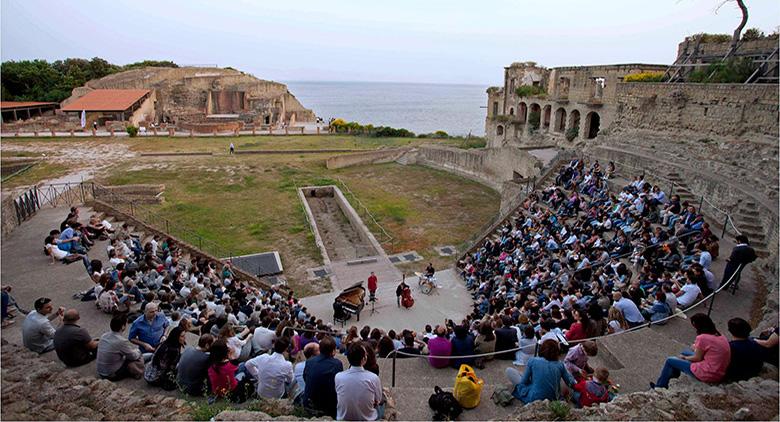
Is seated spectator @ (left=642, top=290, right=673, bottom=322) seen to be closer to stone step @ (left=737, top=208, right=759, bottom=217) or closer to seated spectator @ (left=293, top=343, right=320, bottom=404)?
stone step @ (left=737, top=208, right=759, bottom=217)

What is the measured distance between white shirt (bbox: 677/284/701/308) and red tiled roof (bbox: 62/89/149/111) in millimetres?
50908

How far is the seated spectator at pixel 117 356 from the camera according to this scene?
6.05m

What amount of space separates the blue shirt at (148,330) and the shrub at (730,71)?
1974 centimetres

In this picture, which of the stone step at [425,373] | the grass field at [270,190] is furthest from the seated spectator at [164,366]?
the grass field at [270,190]

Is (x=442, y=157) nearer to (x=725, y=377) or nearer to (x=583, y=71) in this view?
(x=583, y=71)

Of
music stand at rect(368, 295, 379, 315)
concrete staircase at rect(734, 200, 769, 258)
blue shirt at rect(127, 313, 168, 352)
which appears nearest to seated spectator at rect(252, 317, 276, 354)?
blue shirt at rect(127, 313, 168, 352)

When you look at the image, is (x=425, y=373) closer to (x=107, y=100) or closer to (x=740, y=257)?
(x=740, y=257)

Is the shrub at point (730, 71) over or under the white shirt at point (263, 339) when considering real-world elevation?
over

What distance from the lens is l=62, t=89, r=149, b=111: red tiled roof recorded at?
45094mm

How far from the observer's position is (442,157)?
109 feet

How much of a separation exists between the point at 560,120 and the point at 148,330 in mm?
32339

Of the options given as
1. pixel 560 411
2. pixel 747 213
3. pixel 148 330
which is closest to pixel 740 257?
pixel 747 213

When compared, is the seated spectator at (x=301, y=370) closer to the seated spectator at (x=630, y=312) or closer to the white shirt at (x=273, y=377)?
the white shirt at (x=273, y=377)

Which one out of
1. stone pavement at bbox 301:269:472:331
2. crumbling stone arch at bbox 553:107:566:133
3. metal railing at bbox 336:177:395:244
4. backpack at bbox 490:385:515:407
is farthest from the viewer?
crumbling stone arch at bbox 553:107:566:133
